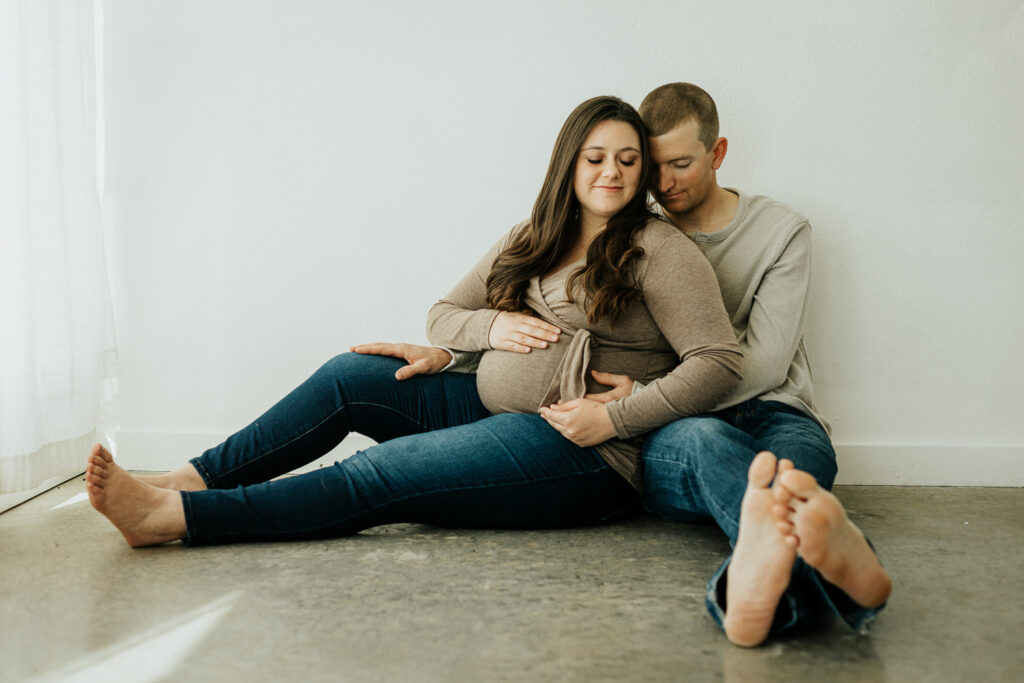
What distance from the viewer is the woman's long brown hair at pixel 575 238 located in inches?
67.4

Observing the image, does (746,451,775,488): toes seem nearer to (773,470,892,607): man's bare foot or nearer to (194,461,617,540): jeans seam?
(773,470,892,607): man's bare foot

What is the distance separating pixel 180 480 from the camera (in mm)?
1743

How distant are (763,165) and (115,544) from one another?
1862mm

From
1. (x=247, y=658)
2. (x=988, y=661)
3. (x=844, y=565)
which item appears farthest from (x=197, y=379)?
(x=988, y=661)

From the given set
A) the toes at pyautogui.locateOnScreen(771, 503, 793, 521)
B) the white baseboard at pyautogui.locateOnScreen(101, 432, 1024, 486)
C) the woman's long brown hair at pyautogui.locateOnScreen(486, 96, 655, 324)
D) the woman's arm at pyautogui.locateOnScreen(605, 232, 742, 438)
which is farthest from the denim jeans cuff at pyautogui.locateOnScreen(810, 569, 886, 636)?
the white baseboard at pyautogui.locateOnScreen(101, 432, 1024, 486)

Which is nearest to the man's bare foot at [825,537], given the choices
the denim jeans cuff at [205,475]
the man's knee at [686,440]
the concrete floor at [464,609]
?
the concrete floor at [464,609]

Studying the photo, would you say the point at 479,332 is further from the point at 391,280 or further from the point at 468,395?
the point at 391,280

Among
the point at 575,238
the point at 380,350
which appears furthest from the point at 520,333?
the point at 380,350

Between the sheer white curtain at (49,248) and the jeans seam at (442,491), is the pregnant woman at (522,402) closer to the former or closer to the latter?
the jeans seam at (442,491)

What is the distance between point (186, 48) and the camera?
2.36 metres

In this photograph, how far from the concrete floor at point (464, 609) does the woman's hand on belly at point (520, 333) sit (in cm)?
42

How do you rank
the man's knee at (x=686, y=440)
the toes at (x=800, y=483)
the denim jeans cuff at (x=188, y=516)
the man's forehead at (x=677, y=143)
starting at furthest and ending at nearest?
the man's forehead at (x=677, y=143) → the denim jeans cuff at (x=188, y=516) → the man's knee at (x=686, y=440) → the toes at (x=800, y=483)

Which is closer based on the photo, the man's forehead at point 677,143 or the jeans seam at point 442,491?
the jeans seam at point 442,491

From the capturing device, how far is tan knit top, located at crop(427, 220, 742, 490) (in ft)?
5.34
